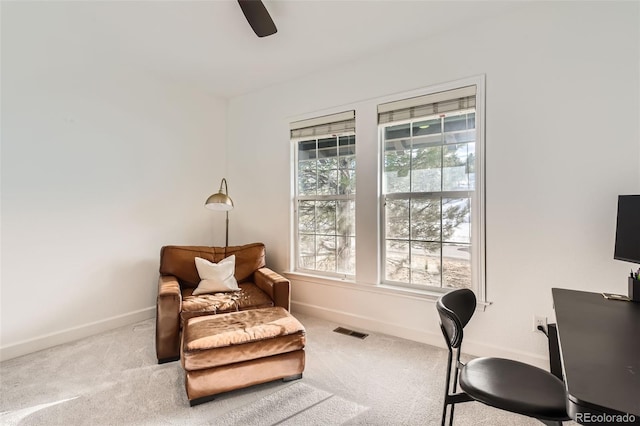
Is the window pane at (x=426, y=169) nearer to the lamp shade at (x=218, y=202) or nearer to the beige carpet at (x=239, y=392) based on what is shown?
the beige carpet at (x=239, y=392)

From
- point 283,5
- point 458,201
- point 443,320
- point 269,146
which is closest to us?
point 443,320

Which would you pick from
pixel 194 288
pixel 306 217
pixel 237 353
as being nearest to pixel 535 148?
pixel 306 217

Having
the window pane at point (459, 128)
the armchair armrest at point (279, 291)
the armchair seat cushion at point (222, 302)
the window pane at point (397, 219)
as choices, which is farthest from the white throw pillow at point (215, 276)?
the window pane at point (459, 128)

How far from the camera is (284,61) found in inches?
122

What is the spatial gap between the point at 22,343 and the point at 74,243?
0.85m

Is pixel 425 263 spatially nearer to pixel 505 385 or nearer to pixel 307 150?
pixel 505 385

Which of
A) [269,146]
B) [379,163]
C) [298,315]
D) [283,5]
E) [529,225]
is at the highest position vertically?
[283,5]

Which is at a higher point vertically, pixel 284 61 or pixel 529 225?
pixel 284 61

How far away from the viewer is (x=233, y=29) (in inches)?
100

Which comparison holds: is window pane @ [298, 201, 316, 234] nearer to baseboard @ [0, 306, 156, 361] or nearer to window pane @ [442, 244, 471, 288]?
window pane @ [442, 244, 471, 288]

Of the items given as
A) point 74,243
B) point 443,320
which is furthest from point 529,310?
point 74,243

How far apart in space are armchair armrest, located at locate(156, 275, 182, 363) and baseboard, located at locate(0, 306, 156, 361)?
1.07 m

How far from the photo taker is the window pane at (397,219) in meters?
2.89

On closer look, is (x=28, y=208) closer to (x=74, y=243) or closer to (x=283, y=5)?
(x=74, y=243)
